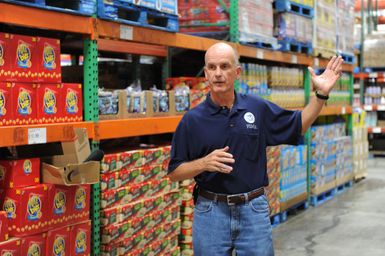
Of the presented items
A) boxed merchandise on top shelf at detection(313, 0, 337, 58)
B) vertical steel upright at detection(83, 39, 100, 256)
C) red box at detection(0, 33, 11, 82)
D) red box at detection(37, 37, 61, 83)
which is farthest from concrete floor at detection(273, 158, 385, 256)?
red box at detection(0, 33, 11, 82)

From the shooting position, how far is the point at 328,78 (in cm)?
316

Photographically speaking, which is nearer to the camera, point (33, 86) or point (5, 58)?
point (5, 58)

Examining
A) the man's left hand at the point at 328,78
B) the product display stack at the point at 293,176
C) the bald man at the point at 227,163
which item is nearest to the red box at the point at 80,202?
the bald man at the point at 227,163

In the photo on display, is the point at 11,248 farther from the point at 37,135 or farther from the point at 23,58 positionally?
the point at 23,58

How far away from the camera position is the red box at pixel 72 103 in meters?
3.95

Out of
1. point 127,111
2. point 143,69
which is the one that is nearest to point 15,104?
point 127,111

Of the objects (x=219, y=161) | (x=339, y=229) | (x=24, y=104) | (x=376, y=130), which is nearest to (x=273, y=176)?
(x=339, y=229)

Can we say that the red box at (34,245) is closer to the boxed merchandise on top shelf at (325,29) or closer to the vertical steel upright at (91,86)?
the vertical steel upright at (91,86)

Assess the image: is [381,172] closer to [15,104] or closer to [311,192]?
[311,192]

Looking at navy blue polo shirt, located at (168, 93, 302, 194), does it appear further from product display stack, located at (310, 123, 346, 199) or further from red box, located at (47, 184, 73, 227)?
product display stack, located at (310, 123, 346, 199)

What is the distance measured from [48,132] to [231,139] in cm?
132

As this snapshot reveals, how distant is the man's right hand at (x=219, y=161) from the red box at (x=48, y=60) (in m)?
1.46

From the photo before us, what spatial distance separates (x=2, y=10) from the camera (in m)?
3.35

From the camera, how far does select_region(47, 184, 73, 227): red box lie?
375 centimetres
